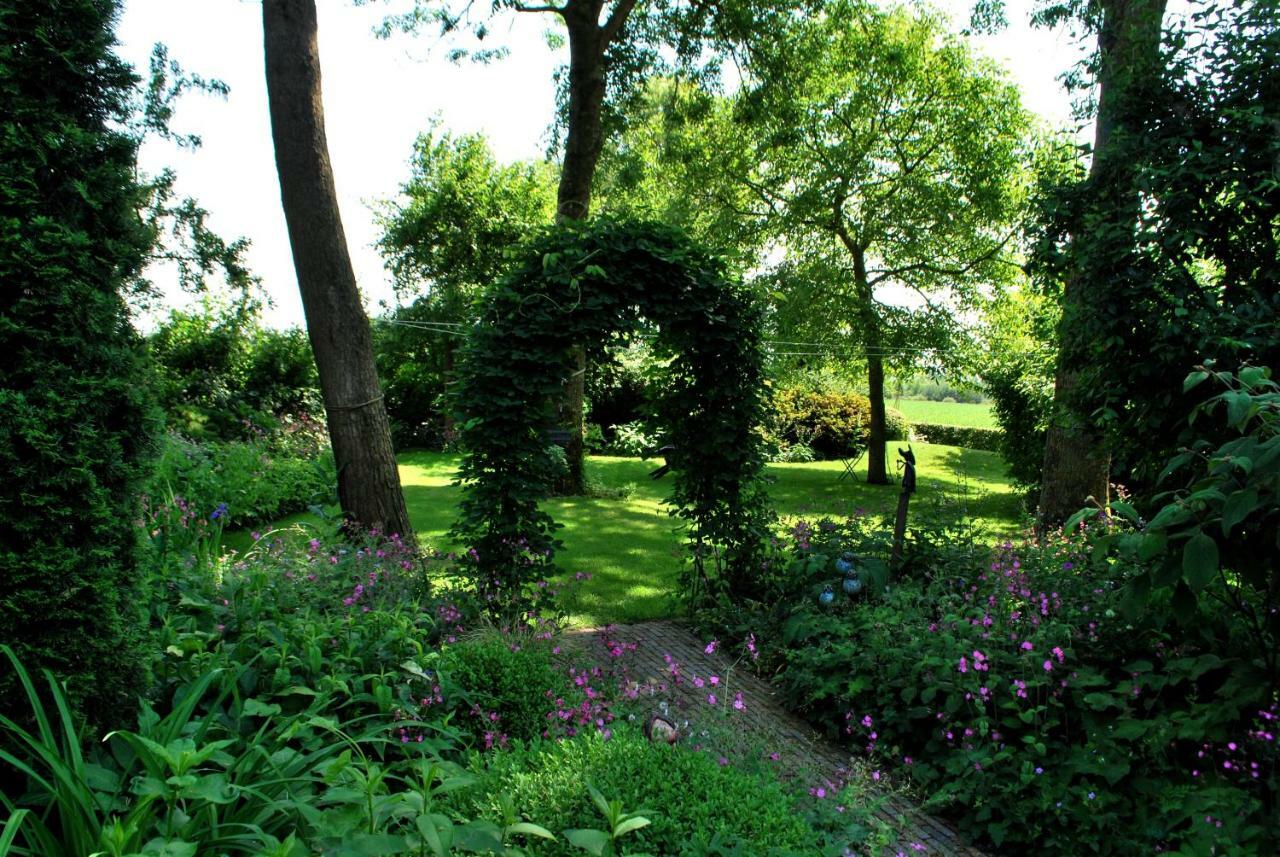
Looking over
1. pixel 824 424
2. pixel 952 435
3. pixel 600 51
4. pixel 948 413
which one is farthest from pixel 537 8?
pixel 948 413

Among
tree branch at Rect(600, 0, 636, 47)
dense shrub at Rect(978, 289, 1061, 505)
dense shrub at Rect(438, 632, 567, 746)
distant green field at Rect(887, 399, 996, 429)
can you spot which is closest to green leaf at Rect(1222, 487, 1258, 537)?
dense shrub at Rect(438, 632, 567, 746)

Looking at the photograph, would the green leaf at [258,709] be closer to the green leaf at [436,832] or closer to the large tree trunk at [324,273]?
the green leaf at [436,832]

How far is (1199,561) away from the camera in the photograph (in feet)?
7.07

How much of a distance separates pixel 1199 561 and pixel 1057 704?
1280mm

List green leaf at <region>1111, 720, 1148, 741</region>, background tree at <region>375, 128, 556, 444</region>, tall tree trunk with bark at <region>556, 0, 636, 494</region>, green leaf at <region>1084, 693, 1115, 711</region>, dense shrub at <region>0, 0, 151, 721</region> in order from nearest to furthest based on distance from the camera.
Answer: dense shrub at <region>0, 0, 151, 721</region>, green leaf at <region>1111, 720, 1148, 741</region>, green leaf at <region>1084, 693, 1115, 711</region>, tall tree trunk with bark at <region>556, 0, 636, 494</region>, background tree at <region>375, 128, 556, 444</region>

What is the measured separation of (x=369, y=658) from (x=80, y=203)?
2055mm

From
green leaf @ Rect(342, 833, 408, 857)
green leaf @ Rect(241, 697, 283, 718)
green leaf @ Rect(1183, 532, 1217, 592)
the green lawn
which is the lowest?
the green lawn

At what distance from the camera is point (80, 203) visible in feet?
8.29

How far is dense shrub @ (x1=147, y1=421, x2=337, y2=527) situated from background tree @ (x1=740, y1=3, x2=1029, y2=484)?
9.10m

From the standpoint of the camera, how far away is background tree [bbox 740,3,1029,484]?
526 inches

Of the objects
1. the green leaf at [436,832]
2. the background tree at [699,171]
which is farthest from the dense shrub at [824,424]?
the green leaf at [436,832]

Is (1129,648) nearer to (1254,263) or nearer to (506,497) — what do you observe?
(1254,263)

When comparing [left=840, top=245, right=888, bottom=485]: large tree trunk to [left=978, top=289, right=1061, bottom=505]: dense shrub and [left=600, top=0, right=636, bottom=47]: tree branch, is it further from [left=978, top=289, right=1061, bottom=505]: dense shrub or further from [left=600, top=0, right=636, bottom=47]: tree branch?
[left=600, top=0, right=636, bottom=47]: tree branch

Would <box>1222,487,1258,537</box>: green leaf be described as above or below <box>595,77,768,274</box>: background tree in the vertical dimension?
below
